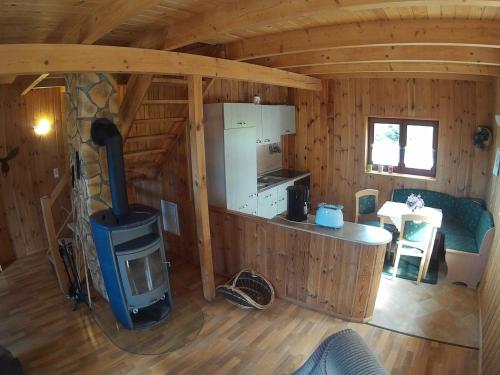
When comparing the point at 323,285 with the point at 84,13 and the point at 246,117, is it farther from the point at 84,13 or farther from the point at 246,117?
the point at 84,13

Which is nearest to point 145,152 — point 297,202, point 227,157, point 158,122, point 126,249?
point 158,122

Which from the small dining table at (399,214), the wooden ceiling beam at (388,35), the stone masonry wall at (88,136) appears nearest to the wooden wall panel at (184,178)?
the stone masonry wall at (88,136)

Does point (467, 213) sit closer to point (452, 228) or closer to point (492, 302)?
point (452, 228)

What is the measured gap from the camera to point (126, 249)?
284cm

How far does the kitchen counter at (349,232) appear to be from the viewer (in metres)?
2.93

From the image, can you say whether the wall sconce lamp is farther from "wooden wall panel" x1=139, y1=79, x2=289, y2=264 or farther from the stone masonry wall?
"wooden wall panel" x1=139, y1=79, x2=289, y2=264

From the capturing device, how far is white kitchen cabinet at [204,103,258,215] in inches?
147

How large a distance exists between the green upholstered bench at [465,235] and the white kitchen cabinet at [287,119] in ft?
7.71

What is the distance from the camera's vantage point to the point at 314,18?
229 centimetres

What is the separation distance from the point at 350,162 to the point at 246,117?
7.09ft

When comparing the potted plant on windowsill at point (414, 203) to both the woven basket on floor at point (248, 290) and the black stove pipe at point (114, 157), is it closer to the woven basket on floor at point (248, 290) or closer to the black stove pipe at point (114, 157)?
the woven basket on floor at point (248, 290)

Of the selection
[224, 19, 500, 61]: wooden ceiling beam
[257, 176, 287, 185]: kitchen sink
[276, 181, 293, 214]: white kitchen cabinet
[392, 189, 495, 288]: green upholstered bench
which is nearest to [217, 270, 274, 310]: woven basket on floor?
[276, 181, 293, 214]: white kitchen cabinet

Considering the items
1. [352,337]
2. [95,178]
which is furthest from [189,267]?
[352,337]

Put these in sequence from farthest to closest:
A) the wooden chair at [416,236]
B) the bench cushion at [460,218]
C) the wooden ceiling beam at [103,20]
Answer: the bench cushion at [460,218]
the wooden chair at [416,236]
the wooden ceiling beam at [103,20]
